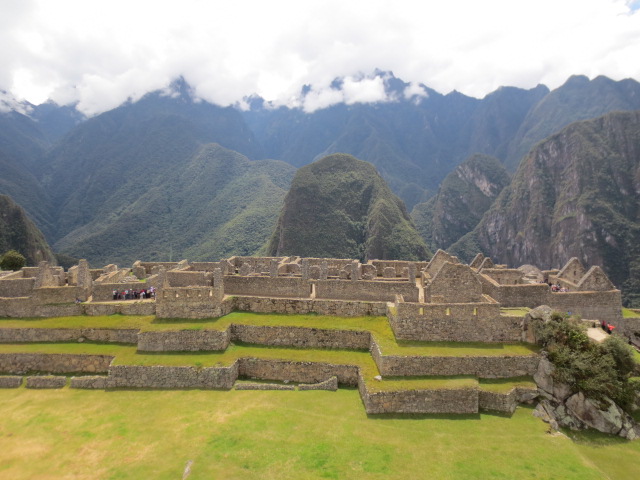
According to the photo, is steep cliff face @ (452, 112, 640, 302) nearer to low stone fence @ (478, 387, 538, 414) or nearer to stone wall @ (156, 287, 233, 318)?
low stone fence @ (478, 387, 538, 414)

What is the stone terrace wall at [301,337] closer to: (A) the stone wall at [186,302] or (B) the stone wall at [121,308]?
(A) the stone wall at [186,302]

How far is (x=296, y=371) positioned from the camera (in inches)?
688

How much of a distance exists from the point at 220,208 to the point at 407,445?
131494 mm

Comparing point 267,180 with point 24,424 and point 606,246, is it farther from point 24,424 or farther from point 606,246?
point 24,424

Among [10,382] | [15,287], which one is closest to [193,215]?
[15,287]

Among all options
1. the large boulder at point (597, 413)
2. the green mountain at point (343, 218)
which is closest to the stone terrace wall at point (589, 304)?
the large boulder at point (597, 413)

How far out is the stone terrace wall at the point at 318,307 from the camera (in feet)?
66.2

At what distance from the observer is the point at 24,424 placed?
14812 millimetres

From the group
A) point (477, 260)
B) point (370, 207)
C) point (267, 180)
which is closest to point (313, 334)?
point (477, 260)

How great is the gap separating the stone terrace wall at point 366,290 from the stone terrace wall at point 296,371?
531cm

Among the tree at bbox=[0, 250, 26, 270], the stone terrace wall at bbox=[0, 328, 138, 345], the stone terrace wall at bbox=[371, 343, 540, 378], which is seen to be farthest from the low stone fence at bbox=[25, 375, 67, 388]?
the tree at bbox=[0, 250, 26, 270]

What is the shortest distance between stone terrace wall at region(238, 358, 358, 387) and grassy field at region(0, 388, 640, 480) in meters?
0.92

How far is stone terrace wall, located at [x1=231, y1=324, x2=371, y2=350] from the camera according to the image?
18594mm

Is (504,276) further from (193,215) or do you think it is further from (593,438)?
(193,215)
